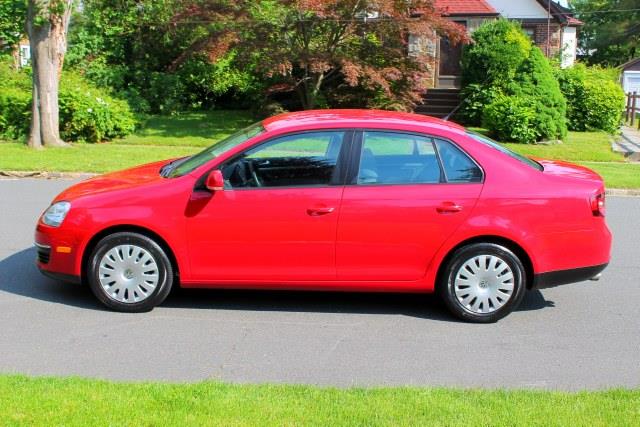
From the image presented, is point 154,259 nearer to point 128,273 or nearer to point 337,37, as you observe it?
point 128,273

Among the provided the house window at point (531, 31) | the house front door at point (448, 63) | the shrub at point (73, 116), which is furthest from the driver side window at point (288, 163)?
the house window at point (531, 31)

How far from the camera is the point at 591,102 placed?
2261 centimetres

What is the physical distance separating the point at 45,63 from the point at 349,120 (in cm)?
1202

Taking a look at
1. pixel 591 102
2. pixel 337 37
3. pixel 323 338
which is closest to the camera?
pixel 323 338

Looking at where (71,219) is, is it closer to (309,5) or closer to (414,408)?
(414,408)

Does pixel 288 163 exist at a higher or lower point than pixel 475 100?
lower

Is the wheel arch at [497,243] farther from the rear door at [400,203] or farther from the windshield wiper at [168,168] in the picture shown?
the windshield wiper at [168,168]

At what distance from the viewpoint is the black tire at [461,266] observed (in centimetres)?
597

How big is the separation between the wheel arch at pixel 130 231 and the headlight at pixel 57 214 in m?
0.31

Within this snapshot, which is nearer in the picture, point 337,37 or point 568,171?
point 568,171

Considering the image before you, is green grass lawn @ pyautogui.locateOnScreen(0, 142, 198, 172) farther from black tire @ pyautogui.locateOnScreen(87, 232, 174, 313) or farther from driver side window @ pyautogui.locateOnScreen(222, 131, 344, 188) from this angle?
driver side window @ pyautogui.locateOnScreen(222, 131, 344, 188)

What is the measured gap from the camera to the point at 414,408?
4129 millimetres

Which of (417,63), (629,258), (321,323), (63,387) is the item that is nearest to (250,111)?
(417,63)

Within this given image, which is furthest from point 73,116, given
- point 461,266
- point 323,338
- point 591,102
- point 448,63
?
point 591,102
